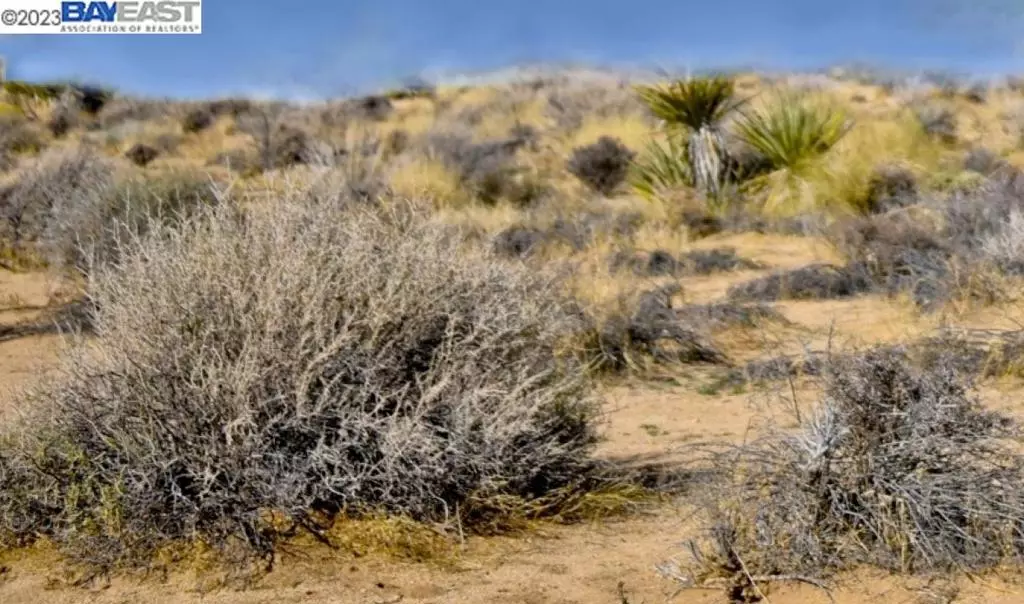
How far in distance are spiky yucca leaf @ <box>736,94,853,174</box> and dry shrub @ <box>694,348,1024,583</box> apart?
1233 centimetres

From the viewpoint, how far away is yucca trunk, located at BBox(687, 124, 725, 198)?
637 inches

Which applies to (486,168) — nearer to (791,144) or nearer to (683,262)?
(791,144)

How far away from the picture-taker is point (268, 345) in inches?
190

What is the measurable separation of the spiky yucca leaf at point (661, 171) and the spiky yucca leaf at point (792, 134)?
37.8 inches

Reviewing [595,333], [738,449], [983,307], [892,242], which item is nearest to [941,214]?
[892,242]

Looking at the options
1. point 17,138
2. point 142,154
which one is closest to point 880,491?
point 142,154

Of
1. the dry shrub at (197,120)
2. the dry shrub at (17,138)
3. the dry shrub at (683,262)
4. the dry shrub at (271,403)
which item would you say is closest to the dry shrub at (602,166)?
the dry shrub at (683,262)

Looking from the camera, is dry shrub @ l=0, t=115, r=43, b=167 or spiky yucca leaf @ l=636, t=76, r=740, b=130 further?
dry shrub @ l=0, t=115, r=43, b=167

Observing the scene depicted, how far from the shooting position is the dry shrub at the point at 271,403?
4699mm

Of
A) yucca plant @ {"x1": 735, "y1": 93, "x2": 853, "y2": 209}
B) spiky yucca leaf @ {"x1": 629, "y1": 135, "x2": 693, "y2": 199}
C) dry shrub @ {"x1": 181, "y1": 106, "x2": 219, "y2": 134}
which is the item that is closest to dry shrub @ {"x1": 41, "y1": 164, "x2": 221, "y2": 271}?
spiky yucca leaf @ {"x1": 629, "y1": 135, "x2": 693, "y2": 199}

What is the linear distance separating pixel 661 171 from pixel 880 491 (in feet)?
42.3

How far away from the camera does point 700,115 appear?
16.2 metres

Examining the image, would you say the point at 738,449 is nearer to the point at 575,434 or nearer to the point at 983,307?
the point at 575,434

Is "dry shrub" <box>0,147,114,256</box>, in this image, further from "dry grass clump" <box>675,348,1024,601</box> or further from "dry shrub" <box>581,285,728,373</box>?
"dry grass clump" <box>675,348,1024,601</box>
